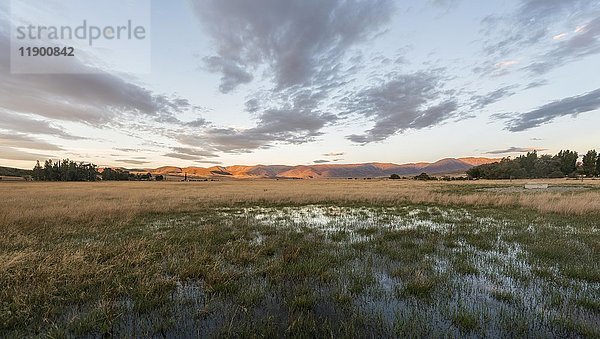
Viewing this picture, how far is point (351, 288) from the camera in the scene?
6457 millimetres

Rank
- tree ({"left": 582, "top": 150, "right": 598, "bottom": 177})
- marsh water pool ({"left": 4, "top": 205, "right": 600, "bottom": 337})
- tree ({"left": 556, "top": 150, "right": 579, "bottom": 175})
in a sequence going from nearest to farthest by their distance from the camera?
marsh water pool ({"left": 4, "top": 205, "right": 600, "bottom": 337}) → tree ({"left": 582, "top": 150, "right": 598, "bottom": 177}) → tree ({"left": 556, "top": 150, "right": 579, "bottom": 175})

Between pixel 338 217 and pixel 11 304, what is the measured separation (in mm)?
15616

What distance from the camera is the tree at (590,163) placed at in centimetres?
10169

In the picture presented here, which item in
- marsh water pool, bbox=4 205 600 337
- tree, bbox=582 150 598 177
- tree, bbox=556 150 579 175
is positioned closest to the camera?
marsh water pool, bbox=4 205 600 337

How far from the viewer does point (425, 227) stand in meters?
14.6

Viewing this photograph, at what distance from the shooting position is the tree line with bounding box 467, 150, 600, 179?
338 feet

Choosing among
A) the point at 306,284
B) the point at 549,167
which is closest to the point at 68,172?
the point at 306,284

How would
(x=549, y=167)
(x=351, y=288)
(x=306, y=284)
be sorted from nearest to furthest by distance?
(x=351, y=288) → (x=306, y=284) → (x=549, y=167)

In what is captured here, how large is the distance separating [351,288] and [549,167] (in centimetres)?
14210

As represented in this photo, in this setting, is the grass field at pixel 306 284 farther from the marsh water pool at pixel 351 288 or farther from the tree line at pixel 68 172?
the tree line at pixel 68 172

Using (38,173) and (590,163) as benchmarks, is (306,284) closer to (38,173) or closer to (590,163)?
(590,163)

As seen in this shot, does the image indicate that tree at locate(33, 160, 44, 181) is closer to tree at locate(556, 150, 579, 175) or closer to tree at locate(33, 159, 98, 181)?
tree at locate(33, 159, 98, 181)

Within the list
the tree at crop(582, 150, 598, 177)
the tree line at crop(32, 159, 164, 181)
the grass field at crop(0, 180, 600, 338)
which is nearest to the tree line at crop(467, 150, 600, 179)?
the tree at crop(582, 150, 598, 177)

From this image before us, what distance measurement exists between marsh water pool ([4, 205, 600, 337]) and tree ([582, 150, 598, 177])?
131079 millimetres
